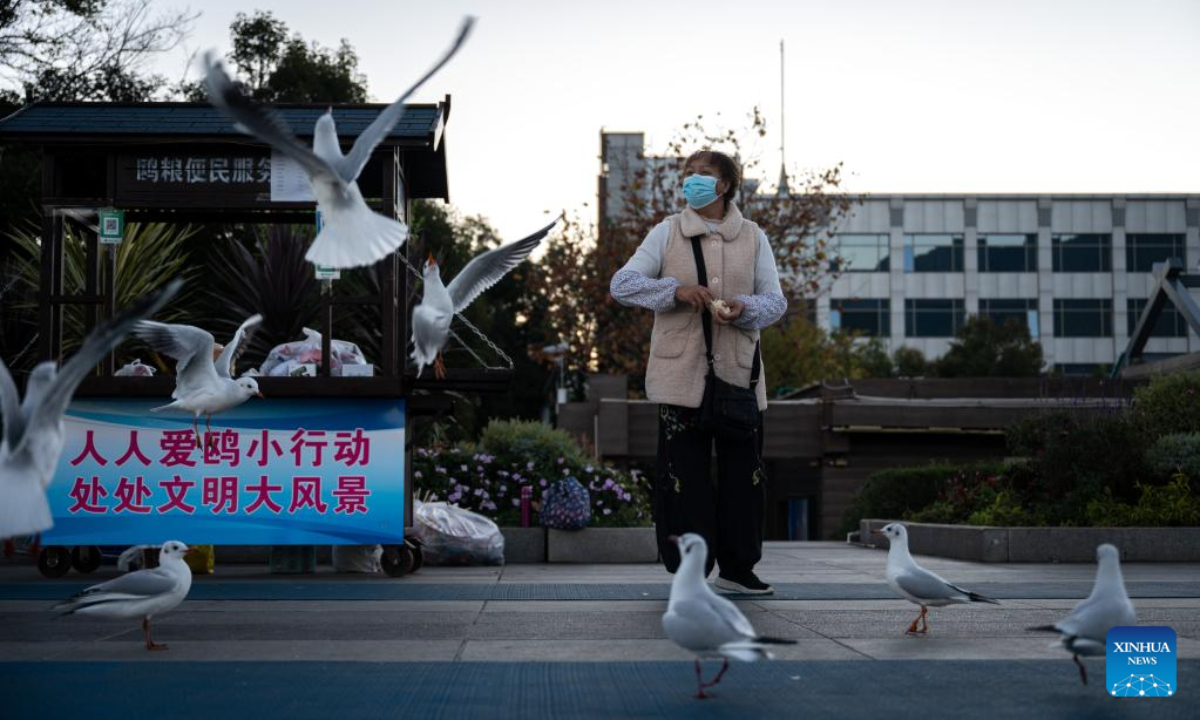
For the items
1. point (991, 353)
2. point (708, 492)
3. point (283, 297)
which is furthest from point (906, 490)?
point (991, 353)

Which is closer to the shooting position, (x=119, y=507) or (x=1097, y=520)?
(x=119, y=507)

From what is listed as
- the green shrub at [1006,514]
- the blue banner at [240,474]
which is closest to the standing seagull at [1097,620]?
the blue banner at [240,474]

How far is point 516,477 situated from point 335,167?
743cm

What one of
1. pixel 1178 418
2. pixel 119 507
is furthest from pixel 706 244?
pixel 1178 418

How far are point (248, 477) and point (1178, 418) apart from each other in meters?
10.6

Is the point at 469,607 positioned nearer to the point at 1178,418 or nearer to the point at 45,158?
the point at 45,158

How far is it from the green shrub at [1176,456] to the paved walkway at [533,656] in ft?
14.9

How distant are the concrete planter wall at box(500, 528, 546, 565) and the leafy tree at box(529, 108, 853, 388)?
1557 cm

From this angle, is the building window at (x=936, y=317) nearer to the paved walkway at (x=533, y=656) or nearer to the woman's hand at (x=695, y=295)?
the paved walkway at (x=533, y=656)

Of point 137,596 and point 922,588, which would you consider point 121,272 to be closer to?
point 137,596

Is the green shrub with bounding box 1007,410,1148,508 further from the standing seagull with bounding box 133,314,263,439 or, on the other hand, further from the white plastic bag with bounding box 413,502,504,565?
the standing seagull with bounding box 133,314,263,439

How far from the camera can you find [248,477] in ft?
30.9

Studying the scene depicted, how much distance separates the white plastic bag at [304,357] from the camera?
31.9 feet

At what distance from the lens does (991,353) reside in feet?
175
